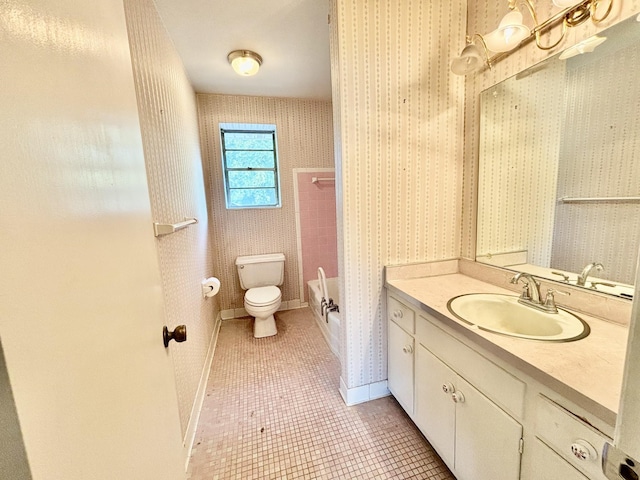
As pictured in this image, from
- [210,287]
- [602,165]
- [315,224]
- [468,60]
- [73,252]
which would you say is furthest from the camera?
[315,224]

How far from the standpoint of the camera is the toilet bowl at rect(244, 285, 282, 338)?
239cm

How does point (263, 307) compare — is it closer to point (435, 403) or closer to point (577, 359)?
point (435, 403)

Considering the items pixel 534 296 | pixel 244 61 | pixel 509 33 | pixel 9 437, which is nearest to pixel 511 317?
pixel 534 296

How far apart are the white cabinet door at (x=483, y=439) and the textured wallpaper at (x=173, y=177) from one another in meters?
1.33

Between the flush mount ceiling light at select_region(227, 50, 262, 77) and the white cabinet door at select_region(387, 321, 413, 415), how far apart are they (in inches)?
83.5

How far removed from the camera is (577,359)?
2.52 ft

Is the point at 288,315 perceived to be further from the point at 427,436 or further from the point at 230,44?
the point at 230,44

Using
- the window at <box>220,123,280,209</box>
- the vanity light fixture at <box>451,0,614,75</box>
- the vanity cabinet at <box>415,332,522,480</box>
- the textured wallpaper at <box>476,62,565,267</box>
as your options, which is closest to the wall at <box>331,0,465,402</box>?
the textured wallpaper at <box>476,62,565,267</box>

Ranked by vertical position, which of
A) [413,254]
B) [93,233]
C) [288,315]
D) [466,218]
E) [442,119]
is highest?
[442,119]

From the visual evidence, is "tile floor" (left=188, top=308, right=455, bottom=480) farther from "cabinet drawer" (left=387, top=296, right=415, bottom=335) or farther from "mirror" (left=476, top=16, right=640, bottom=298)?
"mirror" (left=476, top=16, right=640, bottom=298)

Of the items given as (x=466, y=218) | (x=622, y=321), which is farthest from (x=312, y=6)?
(x=622, y=321)

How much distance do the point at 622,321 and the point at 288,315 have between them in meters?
2.59

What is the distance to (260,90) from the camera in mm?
2604

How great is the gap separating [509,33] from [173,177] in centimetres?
185
